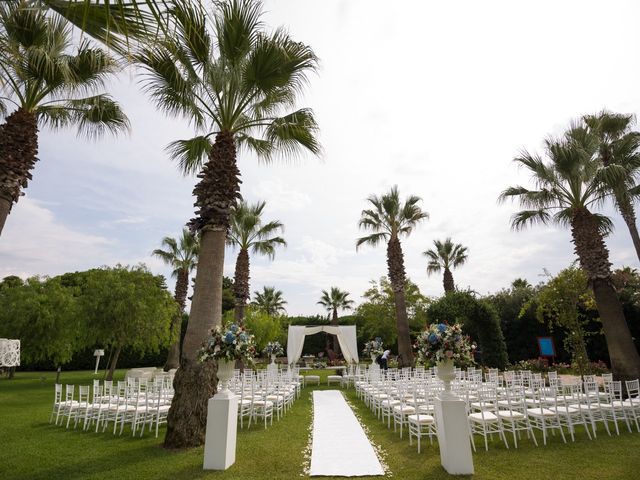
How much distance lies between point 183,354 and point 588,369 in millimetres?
14388

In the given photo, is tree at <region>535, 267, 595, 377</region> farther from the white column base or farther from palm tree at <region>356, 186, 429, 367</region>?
the white column base

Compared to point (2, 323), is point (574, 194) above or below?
above

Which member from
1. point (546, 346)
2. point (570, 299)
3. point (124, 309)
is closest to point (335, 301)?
point (546, 346)

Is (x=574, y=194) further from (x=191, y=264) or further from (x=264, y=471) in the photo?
(x=191, y=264)

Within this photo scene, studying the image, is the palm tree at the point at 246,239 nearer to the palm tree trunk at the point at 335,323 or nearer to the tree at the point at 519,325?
the tree at the point at 519,325

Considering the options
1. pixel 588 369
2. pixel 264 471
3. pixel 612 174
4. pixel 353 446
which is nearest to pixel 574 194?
pixel 612 174

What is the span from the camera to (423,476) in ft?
15.8

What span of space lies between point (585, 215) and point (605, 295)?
8.08 feet

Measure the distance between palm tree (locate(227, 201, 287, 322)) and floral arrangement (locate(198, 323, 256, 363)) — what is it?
38.1ft

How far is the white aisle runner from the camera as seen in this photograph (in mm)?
5047

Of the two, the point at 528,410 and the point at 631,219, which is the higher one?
the point at 631,219

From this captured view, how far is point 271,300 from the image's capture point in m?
43.2

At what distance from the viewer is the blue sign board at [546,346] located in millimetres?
19391

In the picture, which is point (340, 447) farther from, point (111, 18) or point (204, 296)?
point (111, 18)
